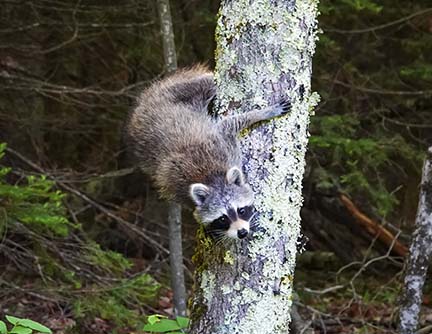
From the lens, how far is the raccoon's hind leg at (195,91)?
5363 mm

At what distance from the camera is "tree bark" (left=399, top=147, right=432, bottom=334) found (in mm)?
6766

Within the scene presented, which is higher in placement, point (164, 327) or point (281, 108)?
point (281, 108)

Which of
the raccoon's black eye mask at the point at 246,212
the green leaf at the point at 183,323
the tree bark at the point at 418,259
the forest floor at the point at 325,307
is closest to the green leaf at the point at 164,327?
the green leaf at the point at 183,323

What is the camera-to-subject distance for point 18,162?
356 inches

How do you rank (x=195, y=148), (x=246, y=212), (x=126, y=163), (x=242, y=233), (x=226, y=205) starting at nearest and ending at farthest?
1. (x=242, y=233)
2. (x=246, y=212)
3. (x=226, y=205)
4. (x=195, y=148)
5. (x=126, y=163)

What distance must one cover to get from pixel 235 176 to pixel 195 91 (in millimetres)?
1491

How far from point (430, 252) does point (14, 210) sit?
361cm

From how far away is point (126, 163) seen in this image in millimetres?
10531

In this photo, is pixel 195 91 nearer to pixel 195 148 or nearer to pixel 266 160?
pixel 195 148

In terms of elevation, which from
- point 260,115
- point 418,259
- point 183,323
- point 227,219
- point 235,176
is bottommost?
point 418,259

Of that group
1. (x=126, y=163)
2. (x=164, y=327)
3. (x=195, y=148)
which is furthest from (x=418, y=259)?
(x=126, y=163)

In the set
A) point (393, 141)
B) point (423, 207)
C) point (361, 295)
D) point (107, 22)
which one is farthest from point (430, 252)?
point (107, 22)

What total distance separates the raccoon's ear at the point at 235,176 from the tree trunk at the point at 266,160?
6.1 inches

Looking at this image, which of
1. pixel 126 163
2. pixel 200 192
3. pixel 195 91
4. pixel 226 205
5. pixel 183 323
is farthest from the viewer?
pixel 126 163
